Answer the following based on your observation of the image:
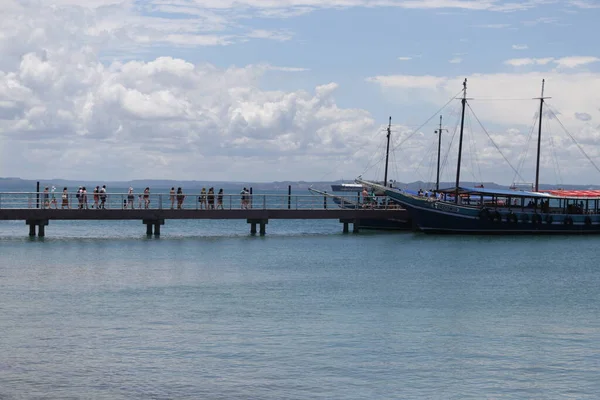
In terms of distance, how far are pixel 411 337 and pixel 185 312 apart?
7.77 metres

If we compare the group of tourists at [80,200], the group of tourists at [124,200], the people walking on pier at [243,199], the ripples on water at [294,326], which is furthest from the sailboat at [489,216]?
the group of tourists at [80,200]

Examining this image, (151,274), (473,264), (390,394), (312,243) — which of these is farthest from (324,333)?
(312,243)

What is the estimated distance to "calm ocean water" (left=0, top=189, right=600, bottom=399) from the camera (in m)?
20.9

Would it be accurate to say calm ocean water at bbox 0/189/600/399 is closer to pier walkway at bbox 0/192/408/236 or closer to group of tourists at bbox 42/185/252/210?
pier walkway at bbox 0/192/408/236

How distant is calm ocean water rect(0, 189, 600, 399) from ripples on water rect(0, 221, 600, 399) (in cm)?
7

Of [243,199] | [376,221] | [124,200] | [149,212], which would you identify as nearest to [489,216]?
[376,221]

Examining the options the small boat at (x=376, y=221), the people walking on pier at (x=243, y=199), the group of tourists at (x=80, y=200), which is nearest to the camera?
the group of tourists at (x=80, y=200)

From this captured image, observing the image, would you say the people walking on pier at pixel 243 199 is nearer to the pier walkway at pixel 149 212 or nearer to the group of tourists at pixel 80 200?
the pier walkway at pixel 149 212

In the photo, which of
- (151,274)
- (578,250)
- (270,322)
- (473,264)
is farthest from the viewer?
(578,250)

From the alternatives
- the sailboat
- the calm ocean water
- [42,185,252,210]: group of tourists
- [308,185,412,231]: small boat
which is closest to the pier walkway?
[42,185,252,210]: group of tourists

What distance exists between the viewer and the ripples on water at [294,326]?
20906 millimetres

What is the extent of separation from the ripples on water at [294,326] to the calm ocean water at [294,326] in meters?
0.07

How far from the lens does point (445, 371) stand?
22.3 m

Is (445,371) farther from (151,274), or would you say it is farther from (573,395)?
(151,274)
